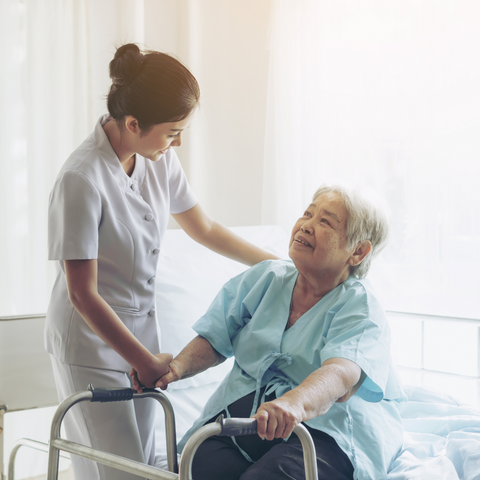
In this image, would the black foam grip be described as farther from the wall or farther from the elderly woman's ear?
the wall

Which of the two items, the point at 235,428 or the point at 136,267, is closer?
the point at 235,428

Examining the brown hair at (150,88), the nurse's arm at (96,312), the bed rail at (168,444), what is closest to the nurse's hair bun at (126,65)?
the brown hair at (150,88)

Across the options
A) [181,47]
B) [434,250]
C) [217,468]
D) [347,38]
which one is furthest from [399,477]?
[181,47]

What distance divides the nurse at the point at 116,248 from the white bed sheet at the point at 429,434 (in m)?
0.24

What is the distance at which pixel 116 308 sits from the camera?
1.23m

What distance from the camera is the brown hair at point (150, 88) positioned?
1112 mm

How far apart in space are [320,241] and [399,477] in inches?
23.6

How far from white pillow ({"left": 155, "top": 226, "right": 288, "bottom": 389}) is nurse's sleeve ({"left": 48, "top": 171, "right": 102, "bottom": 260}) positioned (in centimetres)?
69

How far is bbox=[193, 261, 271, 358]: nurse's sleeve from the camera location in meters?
1.41

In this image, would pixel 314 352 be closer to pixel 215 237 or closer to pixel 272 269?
pixel 272 269

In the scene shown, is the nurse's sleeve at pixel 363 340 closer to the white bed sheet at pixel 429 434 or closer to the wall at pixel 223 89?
the white bed sheet at pixel 429 434

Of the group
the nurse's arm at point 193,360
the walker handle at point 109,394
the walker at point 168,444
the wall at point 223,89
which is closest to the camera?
the walker at point 168,444

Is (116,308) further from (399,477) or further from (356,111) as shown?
(356,111)

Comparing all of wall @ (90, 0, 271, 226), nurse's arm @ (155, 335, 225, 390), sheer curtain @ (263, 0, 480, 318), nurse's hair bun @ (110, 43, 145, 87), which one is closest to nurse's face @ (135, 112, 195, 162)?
nurse's hair bun @ (110, 43, 145, 87)
